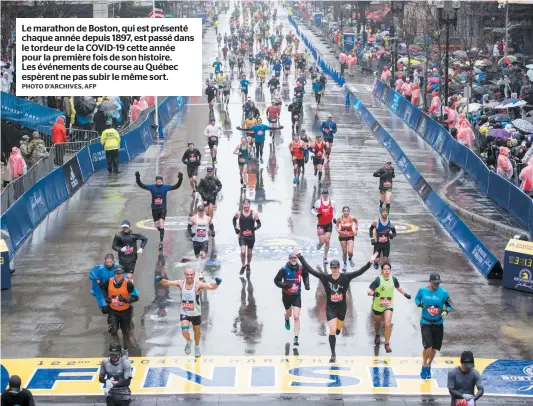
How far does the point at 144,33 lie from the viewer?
2511 centimetres

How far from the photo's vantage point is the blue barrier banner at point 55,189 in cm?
2998

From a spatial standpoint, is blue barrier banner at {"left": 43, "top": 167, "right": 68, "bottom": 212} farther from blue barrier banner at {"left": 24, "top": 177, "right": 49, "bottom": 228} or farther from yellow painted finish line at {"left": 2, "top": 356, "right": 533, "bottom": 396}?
yellow painted finish line at {"left": 2, "top": 356, "right": 533, "bottom": 396}

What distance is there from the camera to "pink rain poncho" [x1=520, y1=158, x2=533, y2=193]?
2833 cm

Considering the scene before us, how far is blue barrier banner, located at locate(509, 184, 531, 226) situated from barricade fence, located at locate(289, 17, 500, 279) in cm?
19

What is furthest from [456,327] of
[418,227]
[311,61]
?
[311,61]

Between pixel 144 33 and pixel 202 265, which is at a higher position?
pixel 144 33

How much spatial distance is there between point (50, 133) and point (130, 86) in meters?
16.2

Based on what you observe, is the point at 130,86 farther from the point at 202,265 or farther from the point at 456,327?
the point at 456,327

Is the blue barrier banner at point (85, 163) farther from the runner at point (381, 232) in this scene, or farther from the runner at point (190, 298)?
the runner at point (190, 298)

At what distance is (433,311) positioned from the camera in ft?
55.8

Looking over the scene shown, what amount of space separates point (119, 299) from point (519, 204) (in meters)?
14.1

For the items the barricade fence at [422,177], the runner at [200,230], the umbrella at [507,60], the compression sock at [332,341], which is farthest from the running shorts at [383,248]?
the umbrella at [507,60]

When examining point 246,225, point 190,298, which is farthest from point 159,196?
point 190,298

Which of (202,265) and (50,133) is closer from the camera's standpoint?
(202,265)
